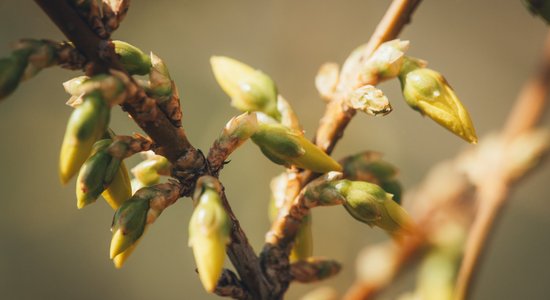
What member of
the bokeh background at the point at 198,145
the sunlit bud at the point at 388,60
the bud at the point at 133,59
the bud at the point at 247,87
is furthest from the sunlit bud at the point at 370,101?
the bokeh background at the point at 198,145

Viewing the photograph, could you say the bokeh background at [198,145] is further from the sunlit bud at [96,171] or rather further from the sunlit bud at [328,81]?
the sunlit bud at [96,171]

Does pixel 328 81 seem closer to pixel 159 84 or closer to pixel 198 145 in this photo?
pixel 159 84

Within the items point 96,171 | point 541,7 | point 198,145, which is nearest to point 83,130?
point 96,171

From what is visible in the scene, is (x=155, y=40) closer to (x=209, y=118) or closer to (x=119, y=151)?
(x=209, y=118)

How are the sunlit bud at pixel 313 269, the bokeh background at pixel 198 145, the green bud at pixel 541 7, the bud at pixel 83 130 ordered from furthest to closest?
the bokeh background at pixel 198 145
the sunlit bud at pixel 313 269
the green bud at pixel 541 7
the bud at pixel 83 130

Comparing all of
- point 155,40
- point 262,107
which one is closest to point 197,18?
point 155,40
